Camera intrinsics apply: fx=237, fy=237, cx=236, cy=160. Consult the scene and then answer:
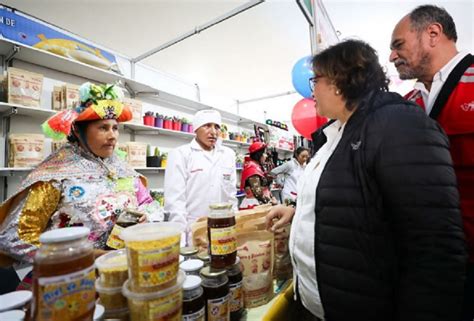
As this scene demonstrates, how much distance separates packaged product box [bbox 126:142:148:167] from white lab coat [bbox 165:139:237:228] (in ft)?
2.89

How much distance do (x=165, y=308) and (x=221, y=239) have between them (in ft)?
0.94

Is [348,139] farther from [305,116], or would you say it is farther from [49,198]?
[305,116]

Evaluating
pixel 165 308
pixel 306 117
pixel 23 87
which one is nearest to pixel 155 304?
pixel 165 308

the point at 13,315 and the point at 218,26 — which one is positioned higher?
the point at 218,26

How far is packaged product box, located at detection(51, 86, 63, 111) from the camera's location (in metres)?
2.31

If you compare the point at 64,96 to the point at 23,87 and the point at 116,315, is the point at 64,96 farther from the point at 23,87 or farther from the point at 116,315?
the point at 116,315

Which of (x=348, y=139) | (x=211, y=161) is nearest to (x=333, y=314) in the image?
(x=348, y=139)

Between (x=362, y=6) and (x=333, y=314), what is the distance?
119 inches

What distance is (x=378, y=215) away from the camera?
27.2 inches

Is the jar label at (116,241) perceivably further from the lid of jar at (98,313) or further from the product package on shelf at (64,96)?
the product package on shelf at (64,96)

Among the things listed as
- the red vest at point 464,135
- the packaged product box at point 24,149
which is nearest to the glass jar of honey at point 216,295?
the red vest at point 464,135

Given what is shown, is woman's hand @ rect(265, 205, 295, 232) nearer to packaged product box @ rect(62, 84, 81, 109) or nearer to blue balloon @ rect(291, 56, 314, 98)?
blue balloon @ rect(291, 56, 314, 98)

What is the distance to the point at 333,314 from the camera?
749mm

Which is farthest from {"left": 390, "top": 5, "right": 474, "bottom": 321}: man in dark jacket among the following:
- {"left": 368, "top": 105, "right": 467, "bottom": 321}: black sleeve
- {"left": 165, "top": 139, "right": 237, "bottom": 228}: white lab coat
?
{"left": 165, "top": 139, "right": 237, "bottom": 228}: white lab coat
